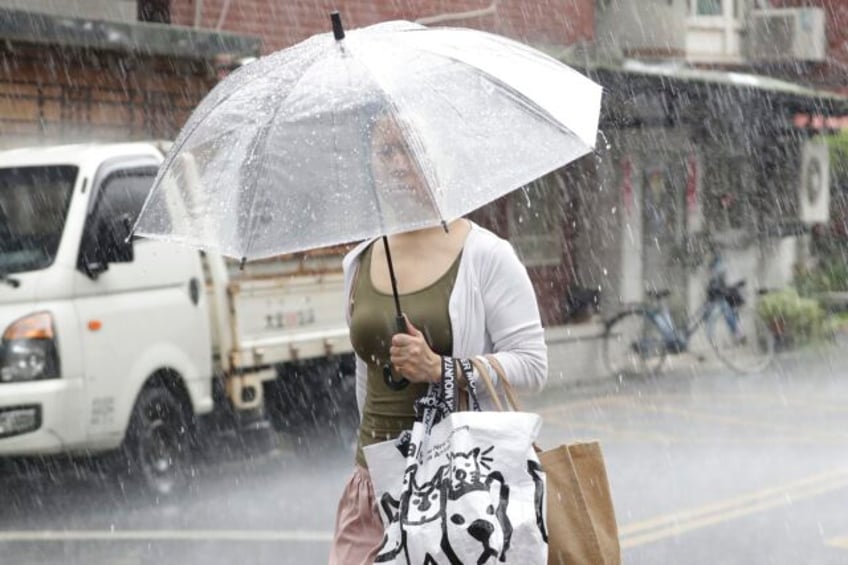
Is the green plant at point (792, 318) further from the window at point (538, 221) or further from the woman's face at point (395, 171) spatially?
the woman's face at point (395, 171)

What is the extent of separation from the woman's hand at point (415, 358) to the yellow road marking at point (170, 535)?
5.16m

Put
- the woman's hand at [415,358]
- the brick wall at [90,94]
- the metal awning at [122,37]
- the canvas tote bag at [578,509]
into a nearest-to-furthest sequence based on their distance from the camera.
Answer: the canvas tote bag at [578,509]
the woman's hand at [415,358]
the metal awning at [122,37]
the brick wall at [90,94]

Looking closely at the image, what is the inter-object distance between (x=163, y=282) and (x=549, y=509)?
715cm

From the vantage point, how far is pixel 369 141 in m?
3.82

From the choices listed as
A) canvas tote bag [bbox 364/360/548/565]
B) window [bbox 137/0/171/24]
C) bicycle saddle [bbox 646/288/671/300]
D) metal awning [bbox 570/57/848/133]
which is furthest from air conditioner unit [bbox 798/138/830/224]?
canvas tote bag [bbox 364/360/548/565]

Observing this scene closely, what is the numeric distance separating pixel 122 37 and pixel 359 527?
9680mm

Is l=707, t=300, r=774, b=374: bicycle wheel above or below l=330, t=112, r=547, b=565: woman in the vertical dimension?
below

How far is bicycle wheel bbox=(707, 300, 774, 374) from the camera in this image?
17297 millimetres

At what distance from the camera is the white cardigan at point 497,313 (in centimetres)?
378

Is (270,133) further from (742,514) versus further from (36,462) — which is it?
(36,462)

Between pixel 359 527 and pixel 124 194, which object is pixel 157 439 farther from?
pixel 359 527

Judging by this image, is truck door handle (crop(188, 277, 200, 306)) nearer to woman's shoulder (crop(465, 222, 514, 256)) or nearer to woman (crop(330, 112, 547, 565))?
woman (crop(330, 112, 547, 565))

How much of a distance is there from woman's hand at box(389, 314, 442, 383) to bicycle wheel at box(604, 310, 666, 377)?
1413 cm

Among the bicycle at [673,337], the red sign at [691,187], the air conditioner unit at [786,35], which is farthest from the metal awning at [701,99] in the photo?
the air conditioner unit at [786,35]
